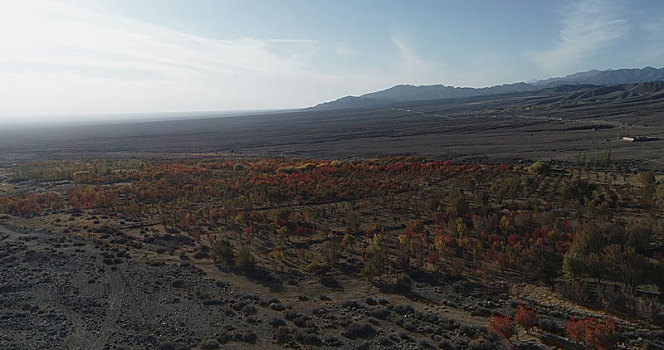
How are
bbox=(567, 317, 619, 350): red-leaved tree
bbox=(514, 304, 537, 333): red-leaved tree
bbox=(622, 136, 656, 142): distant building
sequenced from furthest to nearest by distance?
bbox=(622, 136, 656, 142): distant building, bbox=(514, 304, 537, 333): red-leaved tree, bbox=(567, 317, 619, 350): red-leaved tree

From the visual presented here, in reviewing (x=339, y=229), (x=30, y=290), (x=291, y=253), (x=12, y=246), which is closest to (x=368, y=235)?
(x=339, y=229)

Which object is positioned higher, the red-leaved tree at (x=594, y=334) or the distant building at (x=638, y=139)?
the red-leaved tree at (x=594, y=334)

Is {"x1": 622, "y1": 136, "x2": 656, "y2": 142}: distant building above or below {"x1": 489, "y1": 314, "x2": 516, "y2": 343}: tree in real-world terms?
below

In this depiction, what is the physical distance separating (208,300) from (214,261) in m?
3.49

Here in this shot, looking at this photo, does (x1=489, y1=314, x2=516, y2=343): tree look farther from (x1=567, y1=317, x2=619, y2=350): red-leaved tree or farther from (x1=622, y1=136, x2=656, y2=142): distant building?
(x1=622, y1=136, x2=656, y2=142): distant building

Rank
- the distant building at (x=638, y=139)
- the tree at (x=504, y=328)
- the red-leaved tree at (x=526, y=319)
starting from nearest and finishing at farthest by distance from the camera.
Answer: the tree at (x=504, y=328) → the red-leaved tree at (x=526, y=319) → the distant building at (x=638, y=139)

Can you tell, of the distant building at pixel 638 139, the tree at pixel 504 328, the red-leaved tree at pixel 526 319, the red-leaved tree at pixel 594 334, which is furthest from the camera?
the distant building at pixel 638 139

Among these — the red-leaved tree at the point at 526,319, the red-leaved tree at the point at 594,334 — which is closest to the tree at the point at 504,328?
the red-leaved tree at the point at 526,319

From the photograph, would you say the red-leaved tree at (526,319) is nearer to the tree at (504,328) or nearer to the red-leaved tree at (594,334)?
the tree at (504,328)

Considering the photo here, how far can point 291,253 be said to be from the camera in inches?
614

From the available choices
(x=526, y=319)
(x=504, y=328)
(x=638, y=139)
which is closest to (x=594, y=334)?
(x=526, y=319)

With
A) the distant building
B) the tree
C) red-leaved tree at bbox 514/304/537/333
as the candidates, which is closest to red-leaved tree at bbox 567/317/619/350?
red-leaved tree at bbox 514/304/537/333

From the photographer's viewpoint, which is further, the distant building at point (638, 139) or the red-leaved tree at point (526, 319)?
the distant building at point (638, 139)

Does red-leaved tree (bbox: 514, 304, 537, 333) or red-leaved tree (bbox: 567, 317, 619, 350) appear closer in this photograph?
red-leaved tree (bbox: 567, 317, 619, 350)
